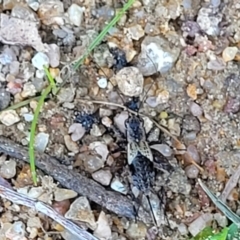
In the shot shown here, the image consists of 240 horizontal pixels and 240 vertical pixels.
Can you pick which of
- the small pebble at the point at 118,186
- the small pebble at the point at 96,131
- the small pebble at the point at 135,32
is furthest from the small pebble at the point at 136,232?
the small pebble at the point at 135,32

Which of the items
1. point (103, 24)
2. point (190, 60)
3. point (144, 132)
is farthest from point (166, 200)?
point (103, 24)

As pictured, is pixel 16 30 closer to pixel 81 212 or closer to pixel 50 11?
pixel 50 11

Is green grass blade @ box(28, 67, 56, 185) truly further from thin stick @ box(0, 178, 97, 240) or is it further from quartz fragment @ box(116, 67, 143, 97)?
quartz fragment @ box(116, 67, 143, 97)

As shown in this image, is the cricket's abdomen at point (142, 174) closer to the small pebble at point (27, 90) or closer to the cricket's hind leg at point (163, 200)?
the cricket's hind leg at point (163, 200)

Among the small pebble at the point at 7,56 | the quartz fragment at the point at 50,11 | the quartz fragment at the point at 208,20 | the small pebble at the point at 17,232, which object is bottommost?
the small pebble at the point at 17,232

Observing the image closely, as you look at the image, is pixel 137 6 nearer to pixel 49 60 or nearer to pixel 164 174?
pixel 49 60

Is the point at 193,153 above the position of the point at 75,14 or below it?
below

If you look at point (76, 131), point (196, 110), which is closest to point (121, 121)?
point (76, 131)
